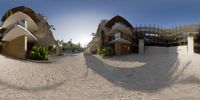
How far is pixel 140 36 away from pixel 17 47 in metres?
18.3

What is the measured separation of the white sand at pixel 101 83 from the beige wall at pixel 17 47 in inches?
Answer: 171

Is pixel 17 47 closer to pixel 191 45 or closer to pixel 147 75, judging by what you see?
pixel 147 75

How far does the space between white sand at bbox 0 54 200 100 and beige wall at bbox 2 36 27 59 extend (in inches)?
171

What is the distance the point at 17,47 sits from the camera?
867 inches

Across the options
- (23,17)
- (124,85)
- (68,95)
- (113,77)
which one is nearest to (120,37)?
(23,17)

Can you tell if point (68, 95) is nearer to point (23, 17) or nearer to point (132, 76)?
point (132, 76)

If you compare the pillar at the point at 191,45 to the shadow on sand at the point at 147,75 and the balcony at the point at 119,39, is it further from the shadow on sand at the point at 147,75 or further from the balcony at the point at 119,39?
the balcony at the point at 119,39

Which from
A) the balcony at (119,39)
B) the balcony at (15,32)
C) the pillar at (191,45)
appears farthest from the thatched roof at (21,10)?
the pillar at (191,45)

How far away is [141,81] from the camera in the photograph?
15492 mm

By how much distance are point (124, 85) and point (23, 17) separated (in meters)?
15.4

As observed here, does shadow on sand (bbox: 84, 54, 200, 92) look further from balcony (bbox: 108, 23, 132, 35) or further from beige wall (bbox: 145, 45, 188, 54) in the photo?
balcony (bbox: 108, 23, 132, 35)

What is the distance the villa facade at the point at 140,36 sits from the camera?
30.3 metres

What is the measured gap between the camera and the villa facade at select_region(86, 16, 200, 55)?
30.3m

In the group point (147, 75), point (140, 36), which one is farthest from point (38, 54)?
point (140, 36)
